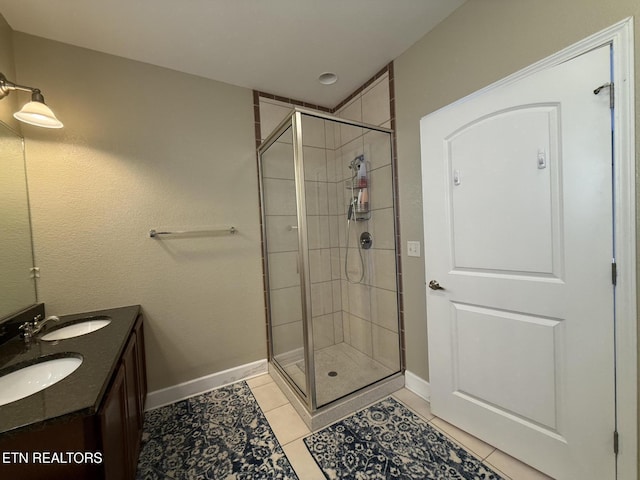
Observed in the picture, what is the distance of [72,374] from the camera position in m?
0.96

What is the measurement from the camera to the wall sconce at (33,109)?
1315mm

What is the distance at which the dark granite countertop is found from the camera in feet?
2.47

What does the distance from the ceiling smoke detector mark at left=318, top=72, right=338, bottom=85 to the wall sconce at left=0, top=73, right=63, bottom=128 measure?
184 cm

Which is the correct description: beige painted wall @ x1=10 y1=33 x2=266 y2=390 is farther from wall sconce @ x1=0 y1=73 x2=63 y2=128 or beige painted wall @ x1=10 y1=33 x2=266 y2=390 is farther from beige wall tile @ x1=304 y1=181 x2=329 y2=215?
beige wall tile @ x1=304 y1=181 x2=329 y2=215

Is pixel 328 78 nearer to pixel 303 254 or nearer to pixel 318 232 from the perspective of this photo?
pixel 318 232

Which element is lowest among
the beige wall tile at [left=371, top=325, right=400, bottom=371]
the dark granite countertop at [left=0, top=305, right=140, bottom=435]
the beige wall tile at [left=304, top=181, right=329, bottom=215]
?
the beige wall tile at [left=371, top=325, right=400, bottom=371]

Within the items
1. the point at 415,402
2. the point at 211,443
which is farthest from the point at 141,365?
the point at 415,402

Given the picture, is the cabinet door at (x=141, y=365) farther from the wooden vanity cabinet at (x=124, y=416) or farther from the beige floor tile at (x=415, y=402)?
the beige floor tile at (x=415, y=402)

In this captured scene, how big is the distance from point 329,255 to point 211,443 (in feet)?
4.96

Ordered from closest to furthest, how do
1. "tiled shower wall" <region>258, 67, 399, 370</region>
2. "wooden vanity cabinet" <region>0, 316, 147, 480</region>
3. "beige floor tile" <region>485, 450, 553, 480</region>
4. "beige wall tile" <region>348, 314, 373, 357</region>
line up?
1. "wooden vanity cabinet" <region>0, 316, 147, 480</region>
2. "beige floor tile" <region>485, 450, 553, 480</region>
3. "tiled shower wall" <region>258, 67, 399, 370</region>
4. "beige wall tile" <region>348, 314, 373, 357</region>

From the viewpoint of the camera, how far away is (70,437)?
2.62 feet

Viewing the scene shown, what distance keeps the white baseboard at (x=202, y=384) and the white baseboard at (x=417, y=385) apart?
4.16ft

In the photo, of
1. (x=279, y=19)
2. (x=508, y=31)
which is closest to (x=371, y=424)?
(x=508, y=31)

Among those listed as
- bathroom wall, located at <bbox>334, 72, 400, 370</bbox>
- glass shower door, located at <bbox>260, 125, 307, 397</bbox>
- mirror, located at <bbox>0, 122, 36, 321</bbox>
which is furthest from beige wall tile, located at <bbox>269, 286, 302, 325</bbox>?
mirror, located at <bbox>0, 122, 36, 321</bbox>
